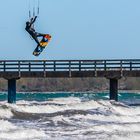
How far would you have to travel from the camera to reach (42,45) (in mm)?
35562

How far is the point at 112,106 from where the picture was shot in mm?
44375

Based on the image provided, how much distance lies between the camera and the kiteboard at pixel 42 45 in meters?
35.5

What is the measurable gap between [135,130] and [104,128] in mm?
1326

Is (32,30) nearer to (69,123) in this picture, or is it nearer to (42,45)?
(42,45)

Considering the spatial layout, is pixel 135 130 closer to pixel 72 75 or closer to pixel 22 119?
pixel 22 119

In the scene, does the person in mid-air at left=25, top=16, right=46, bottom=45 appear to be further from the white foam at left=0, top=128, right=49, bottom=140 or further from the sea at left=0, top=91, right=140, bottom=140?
the white foam at left=0, top=128, right=49, bottom=140

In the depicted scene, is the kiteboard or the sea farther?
the kiteboard

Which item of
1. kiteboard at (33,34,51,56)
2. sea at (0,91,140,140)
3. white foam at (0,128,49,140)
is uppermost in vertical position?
kiteboard at (33,34,51,56)

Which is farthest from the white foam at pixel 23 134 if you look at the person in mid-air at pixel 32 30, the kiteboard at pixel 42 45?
the person in mid-air at pixel 32 30

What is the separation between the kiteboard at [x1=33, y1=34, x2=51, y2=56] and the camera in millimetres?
35525

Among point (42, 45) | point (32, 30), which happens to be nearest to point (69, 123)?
point (42, 45)

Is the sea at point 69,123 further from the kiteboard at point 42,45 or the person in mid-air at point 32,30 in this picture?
the person in mid-air at point 32,30

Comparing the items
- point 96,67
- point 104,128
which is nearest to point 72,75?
point 96,67

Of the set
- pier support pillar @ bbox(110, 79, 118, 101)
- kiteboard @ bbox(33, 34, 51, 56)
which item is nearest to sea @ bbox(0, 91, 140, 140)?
pier support pillar @ bbox(110, 79, 118, 101)
